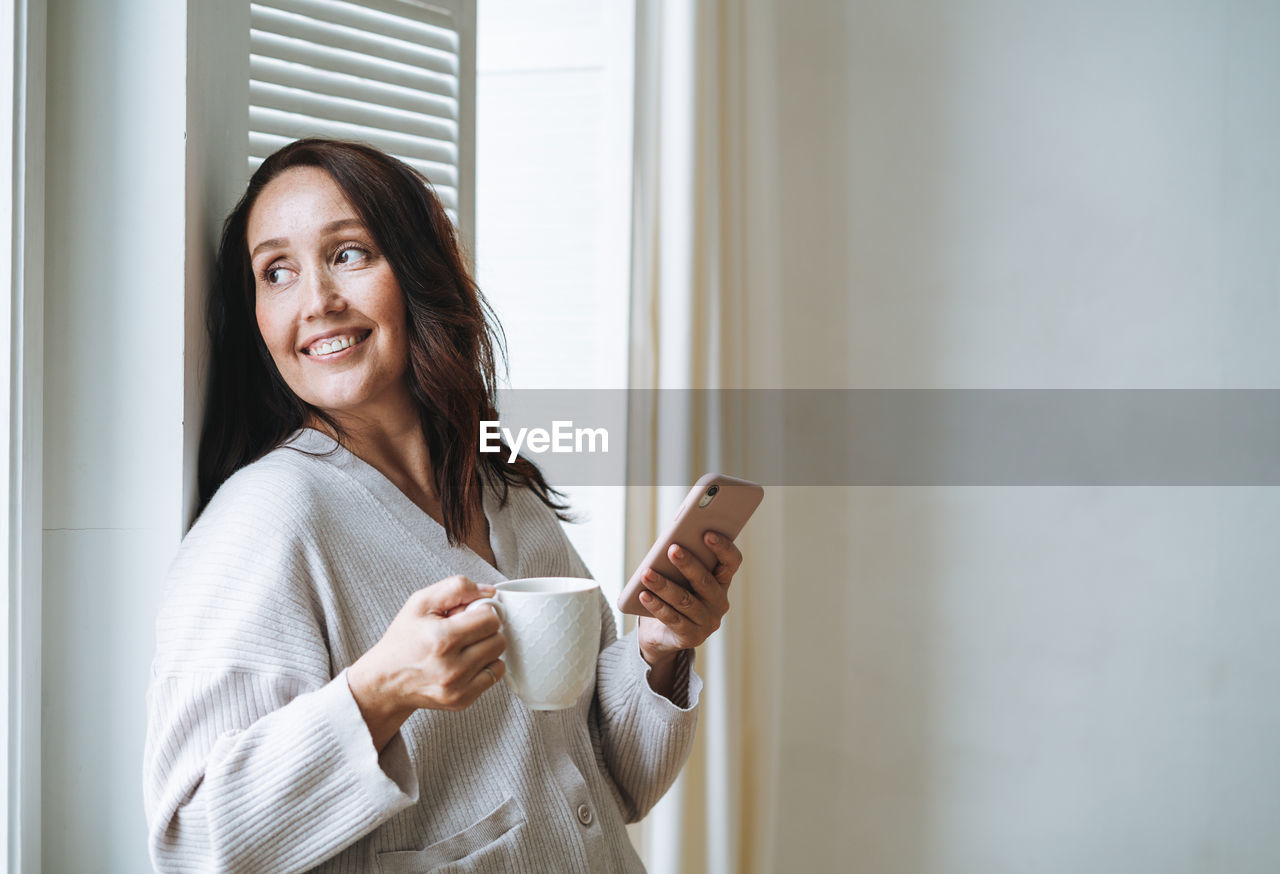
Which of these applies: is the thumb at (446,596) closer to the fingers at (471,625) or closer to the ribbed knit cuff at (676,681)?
the fingers at (471,625)

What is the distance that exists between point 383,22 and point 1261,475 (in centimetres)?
176

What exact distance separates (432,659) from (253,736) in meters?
0.17

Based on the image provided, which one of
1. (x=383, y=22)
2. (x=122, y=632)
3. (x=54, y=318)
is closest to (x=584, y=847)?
(x=122, y=632)

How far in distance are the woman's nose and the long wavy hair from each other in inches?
2.5

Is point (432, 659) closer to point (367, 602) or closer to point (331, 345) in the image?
point (367, 602)

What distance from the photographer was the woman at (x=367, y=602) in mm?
764

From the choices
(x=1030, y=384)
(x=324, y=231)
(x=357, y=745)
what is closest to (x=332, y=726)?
(x=357, y=745)

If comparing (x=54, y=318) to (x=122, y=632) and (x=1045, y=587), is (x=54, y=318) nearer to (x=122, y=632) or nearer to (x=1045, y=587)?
(x=122, y=632)

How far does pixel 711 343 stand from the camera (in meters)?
1.77

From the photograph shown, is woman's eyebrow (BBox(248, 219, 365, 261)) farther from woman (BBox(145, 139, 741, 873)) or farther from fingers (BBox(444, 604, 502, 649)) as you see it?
fingers (BBox(444, 604, 502, 649))

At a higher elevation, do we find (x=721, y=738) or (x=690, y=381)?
(x=690, y=381)

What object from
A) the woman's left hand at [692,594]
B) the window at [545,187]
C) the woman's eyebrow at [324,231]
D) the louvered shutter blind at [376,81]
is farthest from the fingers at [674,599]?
the window at [545,187]

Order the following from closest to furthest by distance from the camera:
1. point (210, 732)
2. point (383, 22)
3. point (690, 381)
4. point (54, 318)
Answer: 1. point (210, 732)
2. point (54, 318)
3. point (383, 22)
4. point (690, 381)

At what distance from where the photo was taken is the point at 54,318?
0.95m
